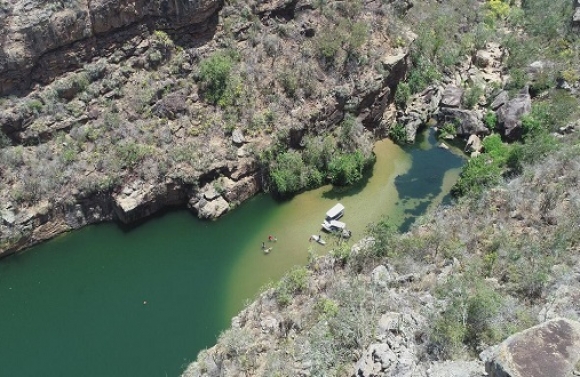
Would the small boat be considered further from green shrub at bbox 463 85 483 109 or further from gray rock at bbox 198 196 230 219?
green shrub at bbox 463 85 483 109

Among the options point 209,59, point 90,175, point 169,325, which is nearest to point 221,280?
point 169,325

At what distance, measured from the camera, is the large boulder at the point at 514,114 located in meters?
30.9

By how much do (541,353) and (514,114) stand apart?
23971mm

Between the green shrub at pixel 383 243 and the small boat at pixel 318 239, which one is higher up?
the green shrub at pixel 383 243

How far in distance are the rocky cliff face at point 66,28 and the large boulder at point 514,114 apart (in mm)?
19417

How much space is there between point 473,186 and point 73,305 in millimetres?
20740

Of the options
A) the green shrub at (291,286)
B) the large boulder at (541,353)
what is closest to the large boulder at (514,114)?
the green shrub at (291,286)

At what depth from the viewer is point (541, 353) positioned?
10484mm

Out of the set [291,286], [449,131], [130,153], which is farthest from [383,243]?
[130,153]

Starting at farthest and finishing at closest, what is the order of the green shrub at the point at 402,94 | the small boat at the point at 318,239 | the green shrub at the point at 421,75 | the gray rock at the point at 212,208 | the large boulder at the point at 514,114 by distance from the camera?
the green shrub at the point at 421,75, the green shrub at the point at 402,94, the large boulder at the point at 514,114, the gray rock at the point at 212,208, the small boat at the point at 318,239

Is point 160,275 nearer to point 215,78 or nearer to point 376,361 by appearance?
point 215,78

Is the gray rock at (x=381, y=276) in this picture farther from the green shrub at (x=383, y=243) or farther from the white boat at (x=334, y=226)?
the white boat at (x=334, y=226)

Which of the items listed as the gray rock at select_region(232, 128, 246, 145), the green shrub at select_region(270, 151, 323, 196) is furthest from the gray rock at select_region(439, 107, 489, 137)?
the gray rock at select_region(232, 128, 246, 145)

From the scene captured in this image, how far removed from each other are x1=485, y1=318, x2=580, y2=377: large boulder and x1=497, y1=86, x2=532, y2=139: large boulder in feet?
72.9
